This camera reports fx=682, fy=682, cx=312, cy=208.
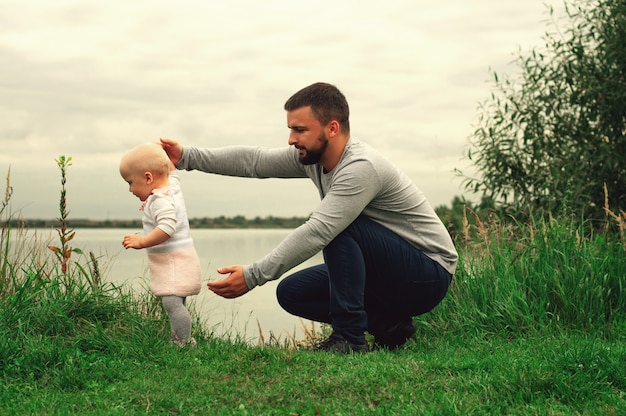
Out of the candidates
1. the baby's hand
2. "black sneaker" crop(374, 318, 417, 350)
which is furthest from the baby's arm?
"black sneaker" crop(374, 318, 417, 350)

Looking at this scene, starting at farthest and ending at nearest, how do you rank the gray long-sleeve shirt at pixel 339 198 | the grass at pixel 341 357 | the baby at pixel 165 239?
the baby at pixel 165 239 → the gray long-sleeve shirt at pixel 339 198 → the grass at pixel 341 357

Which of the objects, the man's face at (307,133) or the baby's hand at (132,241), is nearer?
the baby's hand at (132,241)

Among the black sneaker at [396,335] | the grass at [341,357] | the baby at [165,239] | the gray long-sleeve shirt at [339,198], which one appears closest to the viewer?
the grass at [341,357]

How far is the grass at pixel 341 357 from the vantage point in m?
3.29

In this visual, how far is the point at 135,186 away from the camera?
4242mm

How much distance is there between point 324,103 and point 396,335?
65.3 inches

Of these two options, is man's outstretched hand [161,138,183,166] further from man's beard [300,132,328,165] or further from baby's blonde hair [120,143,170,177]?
man's beard [300,132,328,165]

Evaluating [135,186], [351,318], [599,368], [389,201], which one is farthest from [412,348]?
[135,186]

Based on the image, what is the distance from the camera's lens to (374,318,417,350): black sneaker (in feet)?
15.2

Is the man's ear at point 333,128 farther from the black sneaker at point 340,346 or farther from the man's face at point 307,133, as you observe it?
the black sneaker at point 340,346

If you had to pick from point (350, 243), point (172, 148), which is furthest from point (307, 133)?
point (172, 148)

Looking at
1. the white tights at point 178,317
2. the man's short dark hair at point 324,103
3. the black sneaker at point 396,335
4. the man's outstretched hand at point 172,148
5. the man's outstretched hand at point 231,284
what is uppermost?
the man's short dark hair at point 324,103

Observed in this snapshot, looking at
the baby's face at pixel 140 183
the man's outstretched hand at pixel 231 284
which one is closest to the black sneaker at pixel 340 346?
the man's outstretched hand at pixel 231 284

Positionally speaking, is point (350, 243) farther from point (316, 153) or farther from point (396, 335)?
point (396, 335)
